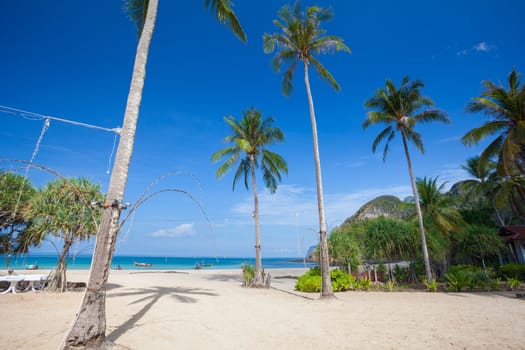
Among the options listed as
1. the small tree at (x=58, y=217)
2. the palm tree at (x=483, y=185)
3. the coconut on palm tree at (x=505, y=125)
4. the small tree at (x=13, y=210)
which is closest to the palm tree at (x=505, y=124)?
the coconut on palm tree at (x=505, y=125)

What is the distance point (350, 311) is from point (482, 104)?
43.0 ft

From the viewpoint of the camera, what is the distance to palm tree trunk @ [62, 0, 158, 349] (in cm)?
393

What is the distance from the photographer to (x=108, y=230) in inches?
172

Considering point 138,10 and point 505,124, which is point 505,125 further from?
point 138,10

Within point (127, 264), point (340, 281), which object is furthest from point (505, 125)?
point (127, 264)

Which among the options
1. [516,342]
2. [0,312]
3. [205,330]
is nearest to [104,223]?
[205,330]

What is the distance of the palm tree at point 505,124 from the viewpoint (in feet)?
38.9

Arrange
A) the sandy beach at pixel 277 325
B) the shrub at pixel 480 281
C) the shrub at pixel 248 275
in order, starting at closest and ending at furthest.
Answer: the sandy beach at pixel 277 325 → the shrub at pixel 480 281 → the shrub at pixel 248 275

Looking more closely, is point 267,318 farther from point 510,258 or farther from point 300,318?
point 510,258

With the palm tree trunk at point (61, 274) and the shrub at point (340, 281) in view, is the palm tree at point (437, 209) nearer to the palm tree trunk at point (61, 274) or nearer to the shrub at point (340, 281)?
the shrub at point (340, 281)

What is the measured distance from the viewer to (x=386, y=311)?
24.8 feet

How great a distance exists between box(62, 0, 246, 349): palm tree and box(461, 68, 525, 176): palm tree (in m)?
15.4

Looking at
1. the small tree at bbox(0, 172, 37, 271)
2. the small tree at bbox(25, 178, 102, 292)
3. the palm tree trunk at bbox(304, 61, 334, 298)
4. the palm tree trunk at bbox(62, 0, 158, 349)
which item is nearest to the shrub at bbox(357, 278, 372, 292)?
the palm tree trunk at bbox(304, 61, 334, 298)

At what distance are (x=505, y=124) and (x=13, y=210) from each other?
24.6 metres
